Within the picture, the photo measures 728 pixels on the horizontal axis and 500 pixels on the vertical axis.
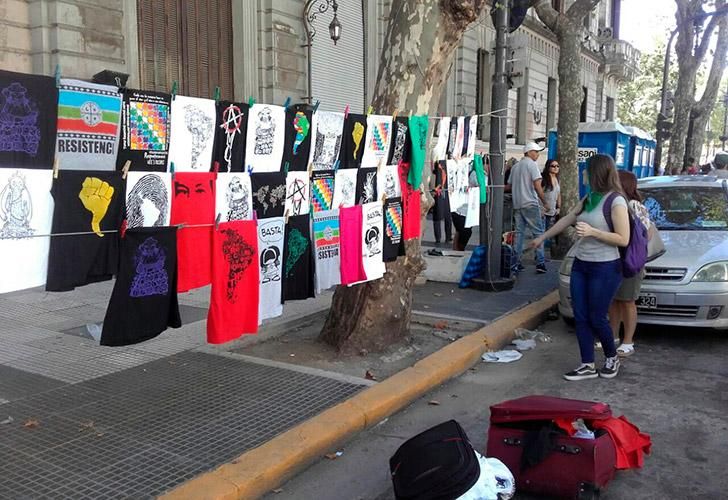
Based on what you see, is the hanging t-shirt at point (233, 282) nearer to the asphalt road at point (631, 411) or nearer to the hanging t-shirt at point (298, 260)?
the hanging t-shirt at point (298, 260)

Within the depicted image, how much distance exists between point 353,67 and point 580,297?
35.5ft

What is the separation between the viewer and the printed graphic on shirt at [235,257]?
4293 mm

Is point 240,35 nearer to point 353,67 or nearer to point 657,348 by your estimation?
point 353,67

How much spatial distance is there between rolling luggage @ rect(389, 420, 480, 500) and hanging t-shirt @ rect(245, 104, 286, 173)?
7.21 feet

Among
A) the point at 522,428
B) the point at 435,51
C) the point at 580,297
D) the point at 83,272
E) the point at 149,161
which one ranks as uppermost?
the point at 435,51

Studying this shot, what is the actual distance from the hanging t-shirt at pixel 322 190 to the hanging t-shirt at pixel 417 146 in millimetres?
990

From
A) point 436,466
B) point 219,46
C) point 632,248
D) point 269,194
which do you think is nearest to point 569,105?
point 219,46

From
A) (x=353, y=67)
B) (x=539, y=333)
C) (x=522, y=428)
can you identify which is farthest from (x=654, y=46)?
(x=522, y=428)

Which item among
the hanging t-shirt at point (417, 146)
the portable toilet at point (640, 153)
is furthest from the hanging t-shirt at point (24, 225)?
the portable toilet at point (640, 153)

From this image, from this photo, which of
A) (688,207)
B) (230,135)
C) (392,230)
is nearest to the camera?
(230,135)

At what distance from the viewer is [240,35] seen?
38.4 feet

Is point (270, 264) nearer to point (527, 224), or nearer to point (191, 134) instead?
point (191, 134)

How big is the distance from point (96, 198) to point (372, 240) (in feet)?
8.56

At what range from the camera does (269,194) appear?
4590 mm
